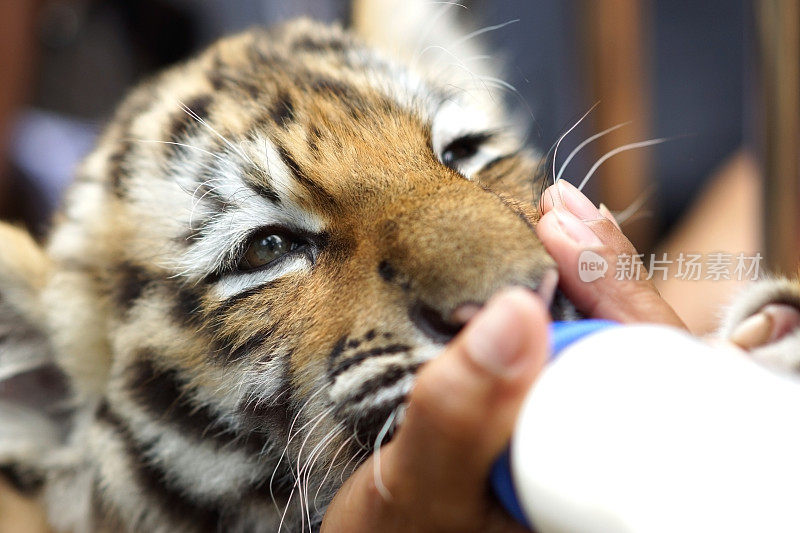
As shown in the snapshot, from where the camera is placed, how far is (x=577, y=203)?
25.5 inches

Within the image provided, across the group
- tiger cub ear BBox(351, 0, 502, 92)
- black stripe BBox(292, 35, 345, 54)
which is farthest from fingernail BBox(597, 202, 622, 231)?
black stripe BBox(292, 35, 345, 54)

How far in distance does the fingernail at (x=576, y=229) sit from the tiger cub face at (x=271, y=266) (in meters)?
0.03

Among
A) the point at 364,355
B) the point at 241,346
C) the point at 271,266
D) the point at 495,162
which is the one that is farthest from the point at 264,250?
the point at 495,162

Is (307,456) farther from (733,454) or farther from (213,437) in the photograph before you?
(733,454)

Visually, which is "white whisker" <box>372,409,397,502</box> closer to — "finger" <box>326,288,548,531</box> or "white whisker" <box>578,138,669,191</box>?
"finger" <box>326,288,548,531</box>

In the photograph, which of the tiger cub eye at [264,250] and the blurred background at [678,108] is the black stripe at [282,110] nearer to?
the tiger cub eye at [264,250]

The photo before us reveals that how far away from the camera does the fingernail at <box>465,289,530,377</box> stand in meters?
0.52

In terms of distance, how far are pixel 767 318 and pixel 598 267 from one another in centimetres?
16

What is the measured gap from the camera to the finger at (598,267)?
57cm

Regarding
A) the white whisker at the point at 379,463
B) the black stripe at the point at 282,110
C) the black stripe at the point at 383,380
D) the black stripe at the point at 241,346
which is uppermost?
the black stripe at the point at 282,110

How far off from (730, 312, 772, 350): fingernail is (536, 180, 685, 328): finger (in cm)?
6

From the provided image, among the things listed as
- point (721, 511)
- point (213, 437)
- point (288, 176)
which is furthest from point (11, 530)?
point (721, 511)

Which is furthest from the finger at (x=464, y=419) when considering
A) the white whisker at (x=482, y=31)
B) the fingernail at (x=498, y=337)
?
the white whisker at (x=482, y=31)

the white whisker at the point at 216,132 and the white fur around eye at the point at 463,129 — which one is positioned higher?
the white whisker at the point at 216,132
